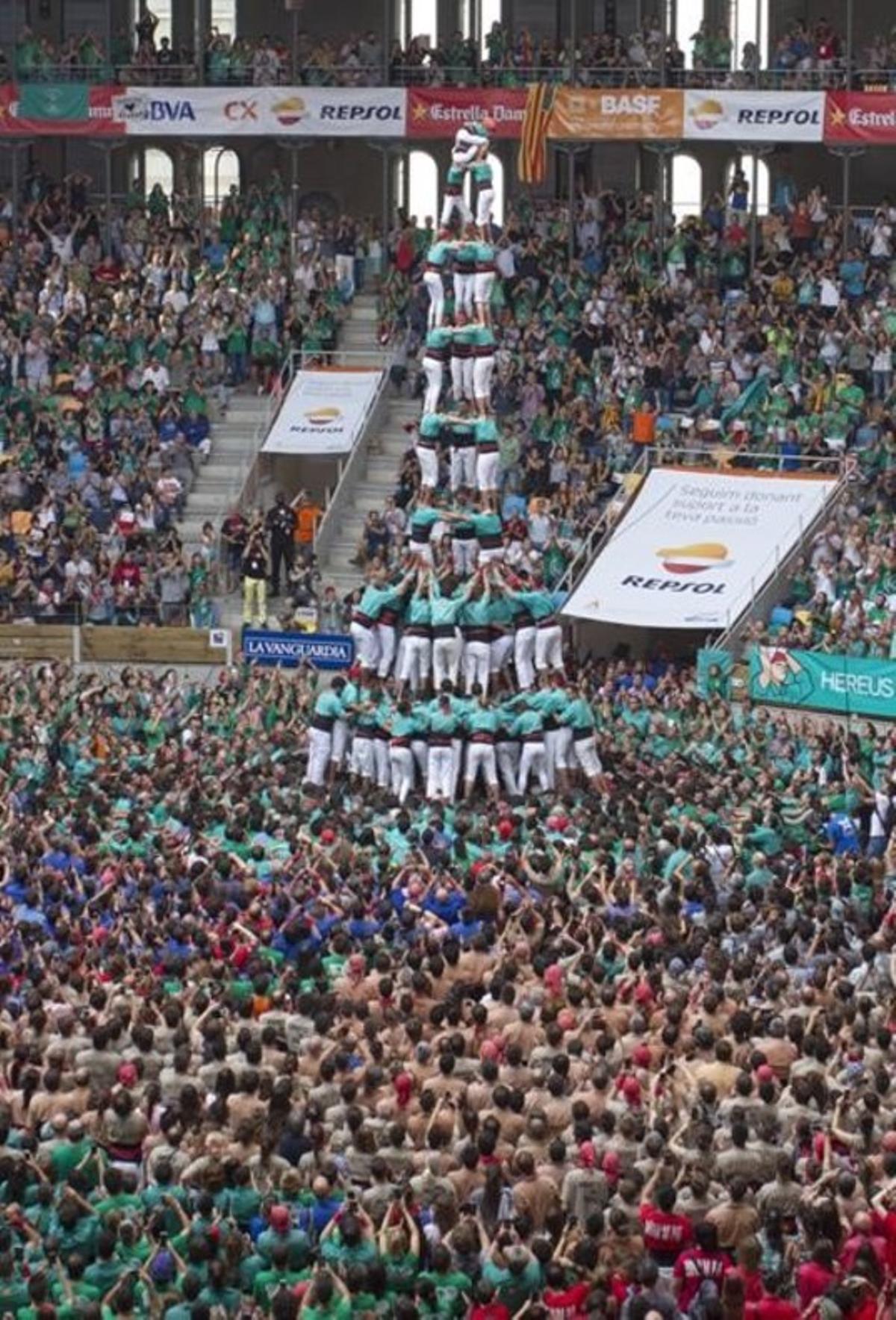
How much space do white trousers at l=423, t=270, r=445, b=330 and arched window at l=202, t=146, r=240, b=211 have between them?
2162 centimetres

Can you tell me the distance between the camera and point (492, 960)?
2541 cm

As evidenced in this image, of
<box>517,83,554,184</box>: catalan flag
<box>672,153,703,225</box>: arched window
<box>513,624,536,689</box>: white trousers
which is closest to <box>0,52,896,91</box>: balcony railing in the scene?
<box>517,83,554,184</box>: catalan flag

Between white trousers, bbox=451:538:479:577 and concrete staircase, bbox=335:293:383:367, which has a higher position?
white trousers, bbox=451:538:479:577

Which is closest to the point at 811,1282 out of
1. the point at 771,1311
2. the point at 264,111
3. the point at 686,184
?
the point at 771,1311

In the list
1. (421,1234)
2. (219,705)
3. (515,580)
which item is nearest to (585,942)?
(421,1234)

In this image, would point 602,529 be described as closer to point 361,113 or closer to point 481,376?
point 481,376

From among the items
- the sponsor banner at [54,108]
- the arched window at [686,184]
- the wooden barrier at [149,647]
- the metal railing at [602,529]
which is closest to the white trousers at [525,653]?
the metal railing at [602,529]

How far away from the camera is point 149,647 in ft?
149

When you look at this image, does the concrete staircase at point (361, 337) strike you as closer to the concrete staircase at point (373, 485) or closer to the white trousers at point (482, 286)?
the concrete staircase at point (373, 485)

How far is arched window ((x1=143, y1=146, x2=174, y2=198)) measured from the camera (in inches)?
2313

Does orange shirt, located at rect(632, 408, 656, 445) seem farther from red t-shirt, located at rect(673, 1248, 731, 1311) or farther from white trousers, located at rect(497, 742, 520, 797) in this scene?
red t-shirt, located at rect(673, 1248, 731, 1311)

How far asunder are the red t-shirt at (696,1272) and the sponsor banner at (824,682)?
21873 millimetres

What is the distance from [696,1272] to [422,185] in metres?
41.2

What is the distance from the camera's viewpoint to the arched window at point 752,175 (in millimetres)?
55688
